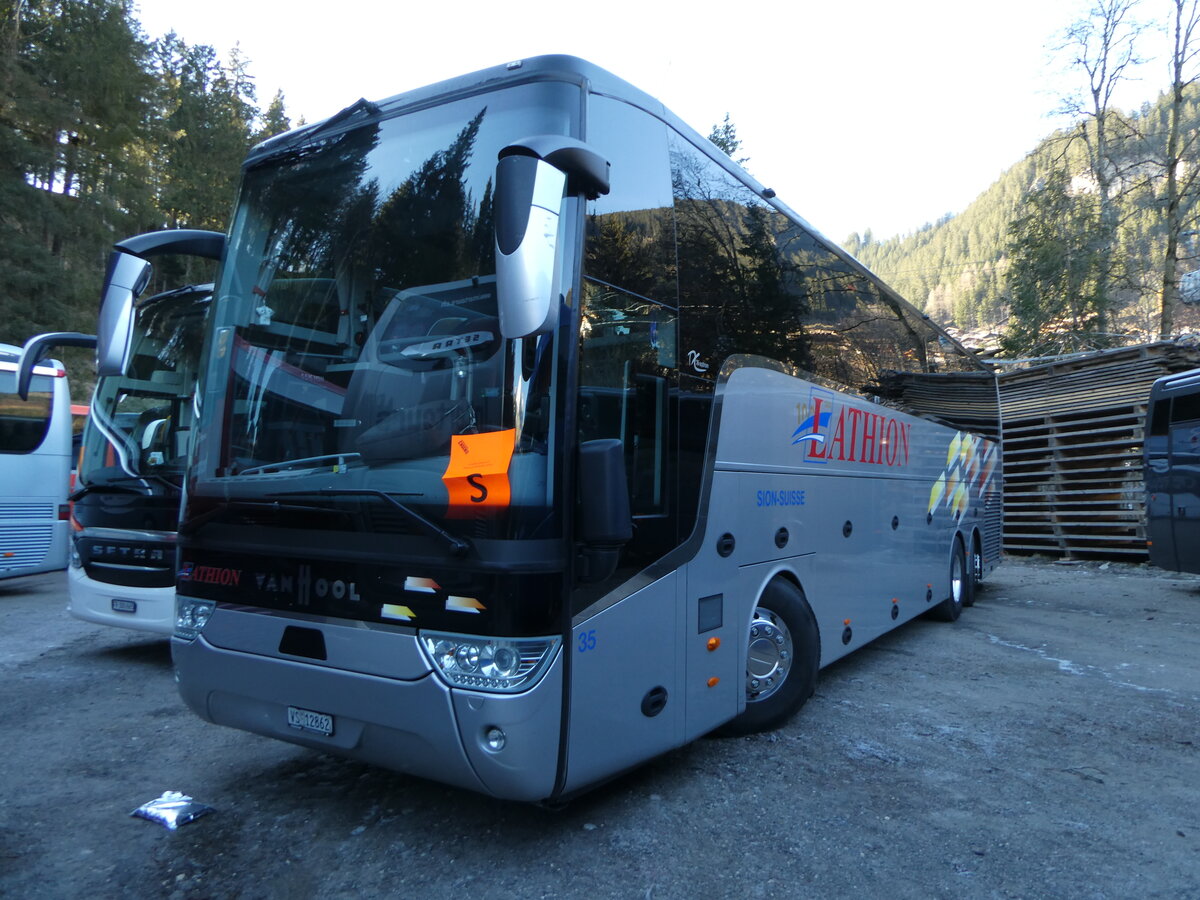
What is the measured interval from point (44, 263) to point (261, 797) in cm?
2257

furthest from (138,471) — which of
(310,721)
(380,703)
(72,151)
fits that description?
(72,151)

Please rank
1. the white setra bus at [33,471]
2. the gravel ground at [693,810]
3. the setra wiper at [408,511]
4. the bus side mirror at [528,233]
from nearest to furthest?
the bus side mirror at [528,233] → the setra wiper at [408,511] → the gravel ground at [693,810] → the white setra bus at [33,471]

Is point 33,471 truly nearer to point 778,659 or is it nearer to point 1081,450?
point 778,659

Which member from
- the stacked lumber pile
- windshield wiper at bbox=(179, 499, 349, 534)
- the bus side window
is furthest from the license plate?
the stacked lumber pile

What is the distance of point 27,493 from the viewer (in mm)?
9977

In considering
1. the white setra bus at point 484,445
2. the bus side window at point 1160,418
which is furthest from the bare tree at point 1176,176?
the white setra bus at point 484,445

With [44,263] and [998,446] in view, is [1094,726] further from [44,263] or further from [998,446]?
[44,263]

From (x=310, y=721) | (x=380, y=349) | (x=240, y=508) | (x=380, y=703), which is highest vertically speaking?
(x=380, y=349)

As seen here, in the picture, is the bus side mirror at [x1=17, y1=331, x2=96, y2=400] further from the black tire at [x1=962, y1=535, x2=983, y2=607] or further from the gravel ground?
the black tire at [x1=962, y1=535, x2=983, y2=607]

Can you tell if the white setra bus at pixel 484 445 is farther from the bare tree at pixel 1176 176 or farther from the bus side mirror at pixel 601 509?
the bare tree at pixel 1176 176

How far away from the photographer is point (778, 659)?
16.8ft

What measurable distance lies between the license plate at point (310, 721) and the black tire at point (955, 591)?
7089 millimetres

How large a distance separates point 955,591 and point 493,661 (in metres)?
7.54

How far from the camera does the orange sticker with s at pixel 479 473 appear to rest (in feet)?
10.2
